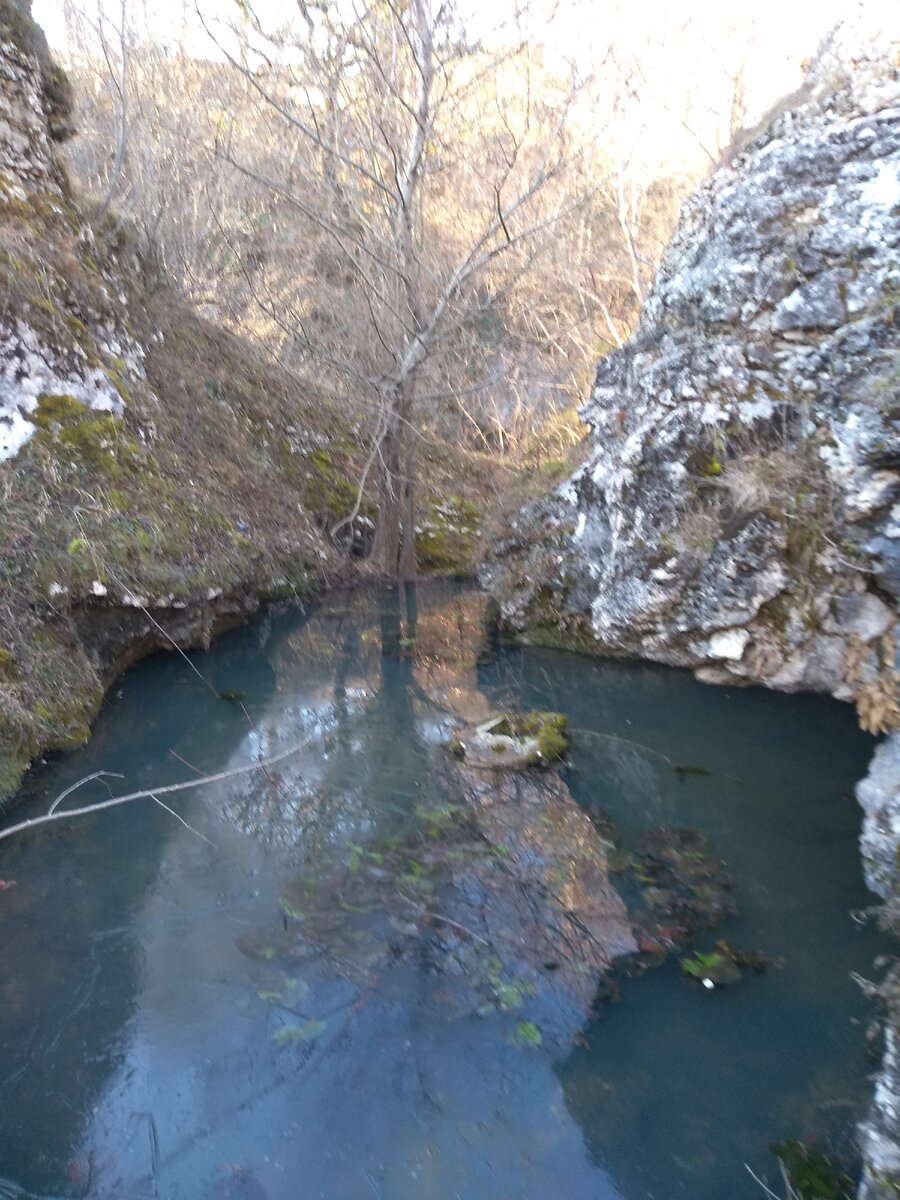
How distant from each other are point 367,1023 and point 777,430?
5.40 m

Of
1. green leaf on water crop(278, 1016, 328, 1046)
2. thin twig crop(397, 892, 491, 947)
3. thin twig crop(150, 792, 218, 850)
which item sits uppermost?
thin twig crop(397, 892, 491, 947)

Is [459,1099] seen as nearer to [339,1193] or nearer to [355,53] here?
[339,1193]

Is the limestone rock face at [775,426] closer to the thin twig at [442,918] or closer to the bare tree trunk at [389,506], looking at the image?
the thin twig at [442,918]

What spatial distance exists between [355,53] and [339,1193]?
1053 cm

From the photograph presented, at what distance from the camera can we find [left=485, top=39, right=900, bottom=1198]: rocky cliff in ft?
19.5

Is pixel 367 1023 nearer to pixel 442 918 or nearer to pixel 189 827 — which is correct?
pixel 442 918

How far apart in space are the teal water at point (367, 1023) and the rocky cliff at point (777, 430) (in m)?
0.97

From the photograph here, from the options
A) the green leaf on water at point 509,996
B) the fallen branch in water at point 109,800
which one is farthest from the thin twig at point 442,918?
the fallen branch in water at point 109,800

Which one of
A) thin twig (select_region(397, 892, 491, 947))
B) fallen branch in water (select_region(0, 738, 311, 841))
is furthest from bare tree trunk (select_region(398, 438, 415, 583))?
thin twig (select_region(397, 892, 491, 947))

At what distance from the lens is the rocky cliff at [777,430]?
19.5 feet

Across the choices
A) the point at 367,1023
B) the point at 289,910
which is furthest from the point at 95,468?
the point at 367,1023

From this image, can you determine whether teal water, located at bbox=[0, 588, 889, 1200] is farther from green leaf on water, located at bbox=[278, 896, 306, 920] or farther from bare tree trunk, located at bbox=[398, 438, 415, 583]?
bare tree trunk, located at bbox=[398, 438, 415, 583]

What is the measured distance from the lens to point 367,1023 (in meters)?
3.90

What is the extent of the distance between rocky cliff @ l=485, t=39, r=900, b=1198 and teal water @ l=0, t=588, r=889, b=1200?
0.97 meters
